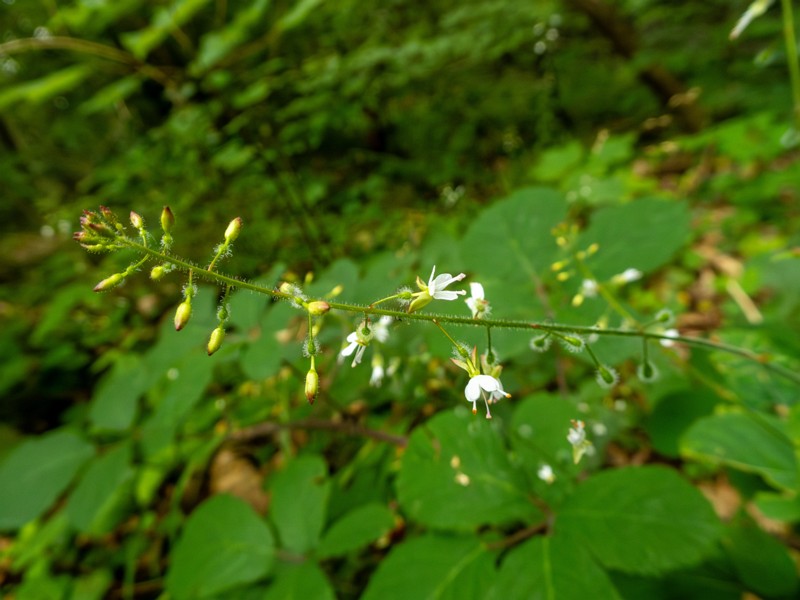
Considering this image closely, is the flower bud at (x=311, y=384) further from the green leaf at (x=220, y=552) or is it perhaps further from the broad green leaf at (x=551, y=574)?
the green leaf at (x=220, y=552)

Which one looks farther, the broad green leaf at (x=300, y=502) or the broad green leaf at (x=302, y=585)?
the broad green leaf at (x=300, y=502)

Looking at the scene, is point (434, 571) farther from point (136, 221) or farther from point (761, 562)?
point (136, 221)

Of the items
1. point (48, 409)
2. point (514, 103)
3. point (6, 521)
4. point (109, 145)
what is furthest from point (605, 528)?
point (109, 145)

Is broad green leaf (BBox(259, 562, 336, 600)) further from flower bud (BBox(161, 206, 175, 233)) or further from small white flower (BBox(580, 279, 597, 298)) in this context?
small white flower (BBox(580, 279, 597, 298))

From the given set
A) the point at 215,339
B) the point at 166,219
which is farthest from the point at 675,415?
the point at 166,219

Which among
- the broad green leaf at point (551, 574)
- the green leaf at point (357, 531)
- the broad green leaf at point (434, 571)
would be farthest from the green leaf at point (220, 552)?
the broad green leaf at point (551, 574)

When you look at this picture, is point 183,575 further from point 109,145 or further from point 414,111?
point 109,145
